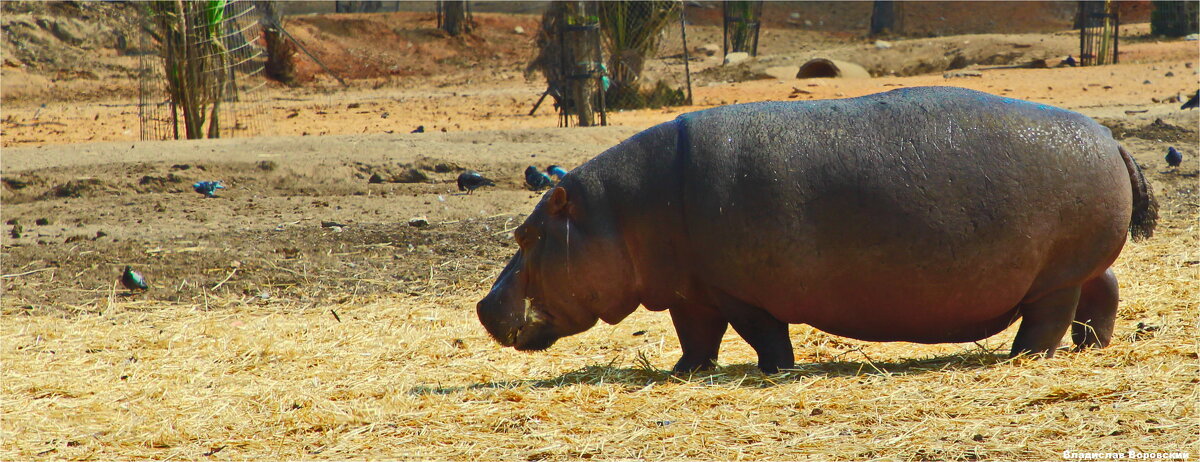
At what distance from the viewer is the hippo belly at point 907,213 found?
167 inches

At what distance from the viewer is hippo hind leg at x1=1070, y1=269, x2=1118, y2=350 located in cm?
472

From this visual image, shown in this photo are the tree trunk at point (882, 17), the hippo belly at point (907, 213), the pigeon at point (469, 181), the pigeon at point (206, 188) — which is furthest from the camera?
the tree trunk at point (882, 17)

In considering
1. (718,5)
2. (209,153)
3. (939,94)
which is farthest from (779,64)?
(939,94)

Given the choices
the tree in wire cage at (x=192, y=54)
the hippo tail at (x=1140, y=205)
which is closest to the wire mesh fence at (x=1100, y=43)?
the tree in wire cage at (x=192, y=54)

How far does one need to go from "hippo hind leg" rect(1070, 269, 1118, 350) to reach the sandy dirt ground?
0.14 m

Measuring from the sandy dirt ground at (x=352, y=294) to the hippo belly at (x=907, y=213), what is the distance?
0.30 metres

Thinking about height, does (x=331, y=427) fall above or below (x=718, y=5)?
below

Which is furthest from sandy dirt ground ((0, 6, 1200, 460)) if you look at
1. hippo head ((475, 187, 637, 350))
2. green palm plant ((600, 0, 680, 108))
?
green palm plant ((600, 0, 680, 108))

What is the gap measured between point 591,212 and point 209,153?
7.56 m

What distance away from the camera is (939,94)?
459 centimetres

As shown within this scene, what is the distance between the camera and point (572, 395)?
174 inches

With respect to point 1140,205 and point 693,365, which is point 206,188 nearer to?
point 693,365

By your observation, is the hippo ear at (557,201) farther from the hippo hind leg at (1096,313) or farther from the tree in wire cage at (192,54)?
the tree in wire cage at (192,54)

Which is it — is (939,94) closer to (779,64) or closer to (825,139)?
(825,139)
